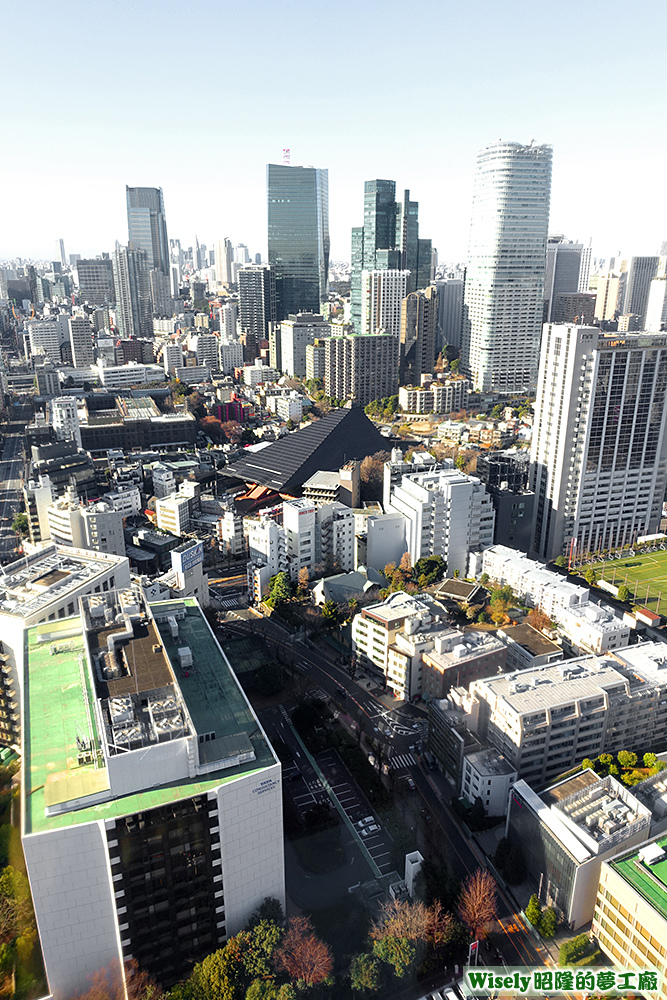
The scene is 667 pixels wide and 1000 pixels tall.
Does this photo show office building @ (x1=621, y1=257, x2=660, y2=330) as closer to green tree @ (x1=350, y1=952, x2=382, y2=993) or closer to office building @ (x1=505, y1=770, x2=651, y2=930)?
office building @ (x1=505, y1=770, x2=651, y2=930)

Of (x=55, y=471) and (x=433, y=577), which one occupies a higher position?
(x=55, y=471)

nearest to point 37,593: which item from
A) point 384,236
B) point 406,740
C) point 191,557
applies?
point 191,557

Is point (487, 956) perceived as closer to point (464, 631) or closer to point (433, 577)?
point (464, 631)

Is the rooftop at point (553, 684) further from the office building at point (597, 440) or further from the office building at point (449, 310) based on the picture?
the office building at point (449, 310)

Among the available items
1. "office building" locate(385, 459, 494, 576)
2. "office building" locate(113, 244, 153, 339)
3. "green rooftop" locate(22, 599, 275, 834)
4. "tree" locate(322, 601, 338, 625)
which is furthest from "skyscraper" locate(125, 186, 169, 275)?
"green rooftop" locate(22, 599, 275, 834)

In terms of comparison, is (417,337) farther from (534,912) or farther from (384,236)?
(534,912)

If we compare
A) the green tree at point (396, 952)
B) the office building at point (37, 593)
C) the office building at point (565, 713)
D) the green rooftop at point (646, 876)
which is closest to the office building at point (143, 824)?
the green tree at point (396, 952)

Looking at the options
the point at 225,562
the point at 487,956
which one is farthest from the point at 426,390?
the point at 487,956

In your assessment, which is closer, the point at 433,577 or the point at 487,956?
the point at 487,956
